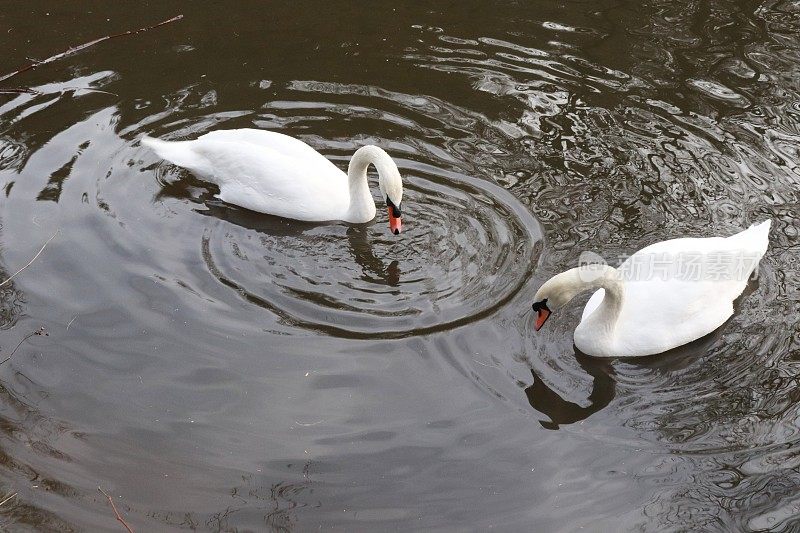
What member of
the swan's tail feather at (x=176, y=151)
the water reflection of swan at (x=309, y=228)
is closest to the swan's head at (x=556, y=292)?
the water reflection of swan at (x=309, y=228)

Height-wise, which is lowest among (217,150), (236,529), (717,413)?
(717,413)

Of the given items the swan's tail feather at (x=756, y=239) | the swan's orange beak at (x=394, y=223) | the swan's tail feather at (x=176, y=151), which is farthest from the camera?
the swan's tail feather at (x=176, y=151)

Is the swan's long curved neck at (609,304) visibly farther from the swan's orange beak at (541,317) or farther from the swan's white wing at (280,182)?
the swan's white wing at (280,182)

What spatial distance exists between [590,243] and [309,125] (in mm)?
3204

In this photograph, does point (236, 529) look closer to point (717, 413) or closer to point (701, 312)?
point (717, 413)

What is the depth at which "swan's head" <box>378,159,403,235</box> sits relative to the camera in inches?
291

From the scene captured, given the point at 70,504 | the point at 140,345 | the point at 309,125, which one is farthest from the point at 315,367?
the point at 309,125

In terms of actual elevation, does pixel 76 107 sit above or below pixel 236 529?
above

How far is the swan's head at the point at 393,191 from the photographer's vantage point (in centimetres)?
740

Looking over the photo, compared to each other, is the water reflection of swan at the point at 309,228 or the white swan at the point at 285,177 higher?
the white swan at the point at 285,177

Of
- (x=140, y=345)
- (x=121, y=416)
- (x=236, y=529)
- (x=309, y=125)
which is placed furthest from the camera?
(x=309, y=125)

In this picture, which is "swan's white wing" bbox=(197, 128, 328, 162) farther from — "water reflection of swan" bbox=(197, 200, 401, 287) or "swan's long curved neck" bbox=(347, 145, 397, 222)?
"water reflection of swan" bbox=(197, 200, 401, 287)

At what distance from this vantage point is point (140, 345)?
667 cm

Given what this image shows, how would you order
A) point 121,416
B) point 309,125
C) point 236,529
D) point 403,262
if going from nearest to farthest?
1. point 236,529
2. point 121,416
3. point 403,262
4. point 309,125
